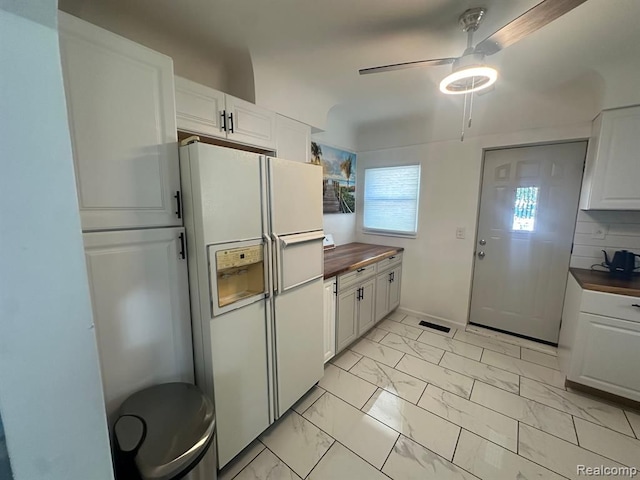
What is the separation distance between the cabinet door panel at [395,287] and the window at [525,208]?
133cm

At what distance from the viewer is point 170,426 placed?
3.59 ft

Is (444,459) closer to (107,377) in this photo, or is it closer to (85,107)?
(107,377)

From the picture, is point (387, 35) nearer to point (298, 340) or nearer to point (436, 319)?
point (298, 340)

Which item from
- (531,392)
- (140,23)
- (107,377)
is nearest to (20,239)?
(107,377)

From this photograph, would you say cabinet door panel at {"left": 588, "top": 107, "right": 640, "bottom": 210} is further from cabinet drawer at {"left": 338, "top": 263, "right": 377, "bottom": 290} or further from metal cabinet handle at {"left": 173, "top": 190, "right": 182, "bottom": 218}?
metal cabinet handle at {"left": 173, "top": 190, "right": 182, "bottom": 218}

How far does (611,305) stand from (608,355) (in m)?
0.38

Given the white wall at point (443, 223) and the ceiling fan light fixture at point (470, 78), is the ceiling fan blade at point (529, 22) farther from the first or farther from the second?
the white wall at point (443, 223)

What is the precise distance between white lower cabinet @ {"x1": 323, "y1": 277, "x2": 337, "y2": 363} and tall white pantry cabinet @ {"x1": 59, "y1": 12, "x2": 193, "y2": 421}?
1.11 meters

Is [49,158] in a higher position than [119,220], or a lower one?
higher

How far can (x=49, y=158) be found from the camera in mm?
499

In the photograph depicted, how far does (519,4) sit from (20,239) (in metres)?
2.16

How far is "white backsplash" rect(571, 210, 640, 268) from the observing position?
2154 mm

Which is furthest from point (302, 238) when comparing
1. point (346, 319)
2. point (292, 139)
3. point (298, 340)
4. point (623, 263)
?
point (623, 263)

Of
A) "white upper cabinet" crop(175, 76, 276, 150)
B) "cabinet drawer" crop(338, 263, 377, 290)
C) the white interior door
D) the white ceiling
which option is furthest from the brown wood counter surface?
the white ceiling
